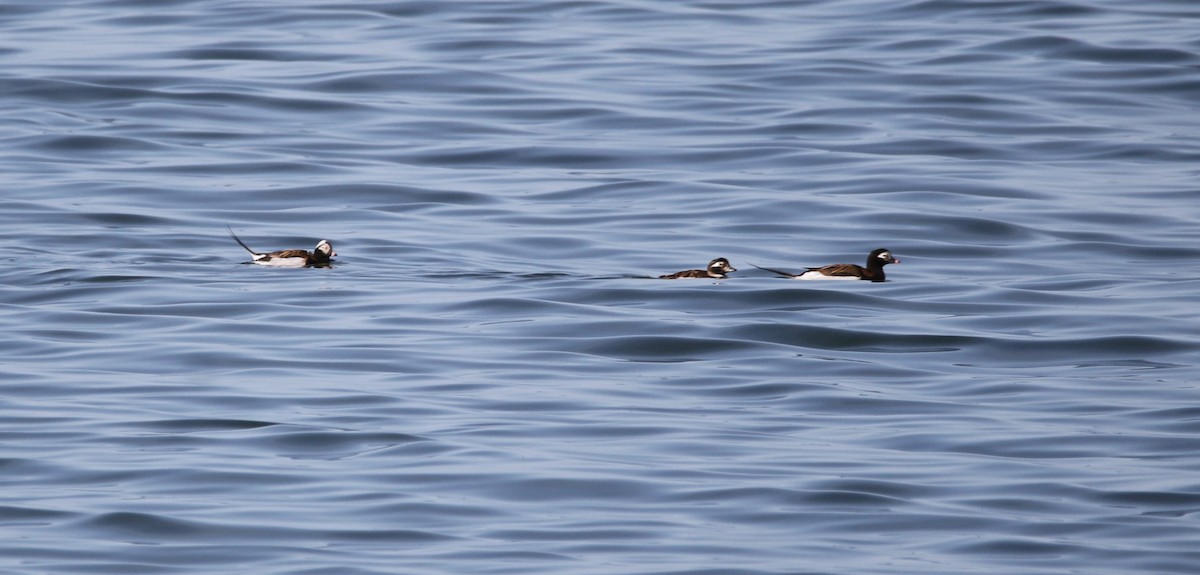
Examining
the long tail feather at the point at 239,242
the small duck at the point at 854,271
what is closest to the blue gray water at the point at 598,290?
the long tail feather at the point at 239,242

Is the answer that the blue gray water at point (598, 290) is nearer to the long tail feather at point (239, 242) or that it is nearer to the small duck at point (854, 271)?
the long tail feather at point (239, 242)

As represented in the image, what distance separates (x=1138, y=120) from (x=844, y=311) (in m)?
9.69

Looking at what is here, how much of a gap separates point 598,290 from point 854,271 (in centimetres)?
224

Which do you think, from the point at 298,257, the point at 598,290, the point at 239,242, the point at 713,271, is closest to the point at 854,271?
the point at 713,271

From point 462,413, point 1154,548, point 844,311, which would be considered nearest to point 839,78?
point 844,311

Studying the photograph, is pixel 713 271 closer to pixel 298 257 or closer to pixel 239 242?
pixel 298 257

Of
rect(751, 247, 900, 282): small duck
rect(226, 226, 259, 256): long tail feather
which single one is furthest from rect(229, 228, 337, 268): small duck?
rect(751, 247, 900, 282): small duck

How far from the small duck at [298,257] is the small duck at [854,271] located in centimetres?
382

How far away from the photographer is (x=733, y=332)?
587 inches

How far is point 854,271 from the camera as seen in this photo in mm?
17219

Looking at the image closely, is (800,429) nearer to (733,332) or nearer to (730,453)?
(730,453)

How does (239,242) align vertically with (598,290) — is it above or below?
A: above

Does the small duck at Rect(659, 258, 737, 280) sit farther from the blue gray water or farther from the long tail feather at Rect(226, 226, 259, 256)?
the long tail feather at Rect(226, 226, 259, 256)

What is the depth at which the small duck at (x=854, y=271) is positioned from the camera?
1706 centimetres
